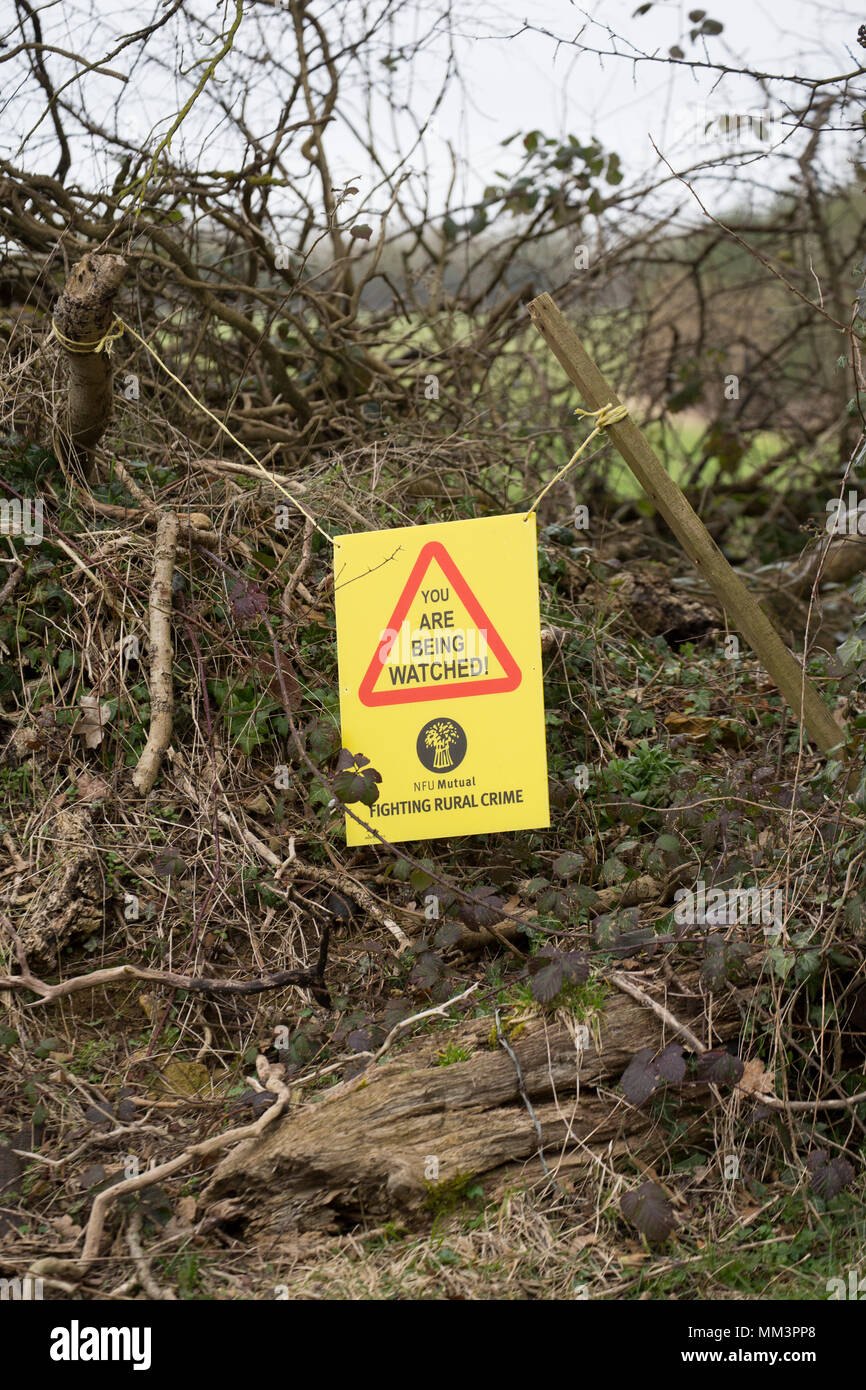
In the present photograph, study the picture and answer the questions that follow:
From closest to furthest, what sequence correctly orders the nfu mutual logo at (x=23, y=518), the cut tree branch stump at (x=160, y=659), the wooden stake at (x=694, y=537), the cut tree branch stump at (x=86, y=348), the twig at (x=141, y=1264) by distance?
the twig at (x=141, y=1264) < the wooden stake at (x=694, y=537) < the cut tree branch stump at (x=86, y=348) < the cut tree branch stump at (x=160, y=659) < the nfu mutual logo at (x=23, y=518)

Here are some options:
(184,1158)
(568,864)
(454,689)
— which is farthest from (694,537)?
(184,1158)

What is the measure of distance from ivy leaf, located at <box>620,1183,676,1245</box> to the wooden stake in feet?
3.85

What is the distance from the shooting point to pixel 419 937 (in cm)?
305

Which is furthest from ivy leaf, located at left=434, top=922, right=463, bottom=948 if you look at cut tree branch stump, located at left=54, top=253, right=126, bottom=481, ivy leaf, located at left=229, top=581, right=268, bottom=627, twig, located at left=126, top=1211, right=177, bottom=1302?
cut tree branch stump, located at left=54, top=253, right=126, bottom=481

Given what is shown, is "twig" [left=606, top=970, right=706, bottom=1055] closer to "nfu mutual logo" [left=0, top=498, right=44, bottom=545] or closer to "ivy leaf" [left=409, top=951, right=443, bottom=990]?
"ivy leaf" [left=409, top=951, right=443, bottom=990]

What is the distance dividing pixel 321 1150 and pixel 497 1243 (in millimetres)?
422

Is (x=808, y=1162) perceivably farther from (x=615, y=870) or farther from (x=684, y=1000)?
(x=615, y=870)

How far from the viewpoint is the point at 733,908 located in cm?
265

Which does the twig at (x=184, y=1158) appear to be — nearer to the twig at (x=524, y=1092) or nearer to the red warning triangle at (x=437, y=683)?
the twig at (x=524, y=1092)

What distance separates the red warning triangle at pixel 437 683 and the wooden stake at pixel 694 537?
1.83 feet

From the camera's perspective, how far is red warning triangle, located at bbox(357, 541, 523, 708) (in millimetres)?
3014

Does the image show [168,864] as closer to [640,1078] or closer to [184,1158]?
[184,1158]

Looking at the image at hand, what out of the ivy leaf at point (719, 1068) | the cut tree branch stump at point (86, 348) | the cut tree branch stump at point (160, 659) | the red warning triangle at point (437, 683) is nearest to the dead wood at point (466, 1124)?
the ivy leaf at point (719, 1068)

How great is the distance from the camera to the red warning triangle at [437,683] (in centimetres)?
301
